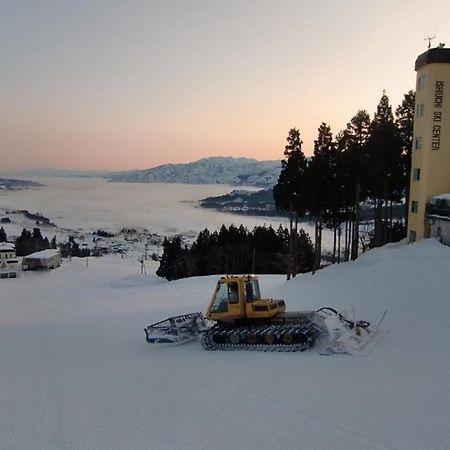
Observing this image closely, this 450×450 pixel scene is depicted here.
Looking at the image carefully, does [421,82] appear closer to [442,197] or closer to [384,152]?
[384,152]

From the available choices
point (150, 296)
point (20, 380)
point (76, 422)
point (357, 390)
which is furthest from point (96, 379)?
point (150, 296)

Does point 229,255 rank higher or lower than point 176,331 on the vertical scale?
lower

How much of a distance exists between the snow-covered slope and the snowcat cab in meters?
1.42

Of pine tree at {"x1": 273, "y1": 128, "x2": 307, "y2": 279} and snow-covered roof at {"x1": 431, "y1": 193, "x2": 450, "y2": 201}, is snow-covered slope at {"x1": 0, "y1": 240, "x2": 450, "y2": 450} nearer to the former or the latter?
snow-covered roof at {"x1": 431, "y1": 193, "x2": 450, "y2": 201}

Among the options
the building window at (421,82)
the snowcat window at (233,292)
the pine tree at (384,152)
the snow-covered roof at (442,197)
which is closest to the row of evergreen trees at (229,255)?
the pine tree at (384,152)

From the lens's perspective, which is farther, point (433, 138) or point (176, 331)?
point (433, 138)

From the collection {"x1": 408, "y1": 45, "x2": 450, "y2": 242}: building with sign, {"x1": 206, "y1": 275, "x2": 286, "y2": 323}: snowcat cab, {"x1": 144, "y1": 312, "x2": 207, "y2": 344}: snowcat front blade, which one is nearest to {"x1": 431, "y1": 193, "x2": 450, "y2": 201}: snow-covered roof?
{"x1": 408, "y1": 45, "x2": 450, "y2": 242}: building with sign

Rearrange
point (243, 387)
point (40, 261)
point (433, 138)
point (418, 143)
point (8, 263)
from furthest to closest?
point (8, 263) < point (40, 261) < point (418, 143) < point (433, 138) < point (243, 387)

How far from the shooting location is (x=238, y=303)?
1485cm

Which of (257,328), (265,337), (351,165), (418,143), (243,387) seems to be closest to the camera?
(243,387)

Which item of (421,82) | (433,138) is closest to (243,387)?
(433,138)

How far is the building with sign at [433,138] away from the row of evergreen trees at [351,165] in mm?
4664

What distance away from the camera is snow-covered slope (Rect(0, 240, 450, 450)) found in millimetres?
7770

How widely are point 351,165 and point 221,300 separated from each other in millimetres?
18153
